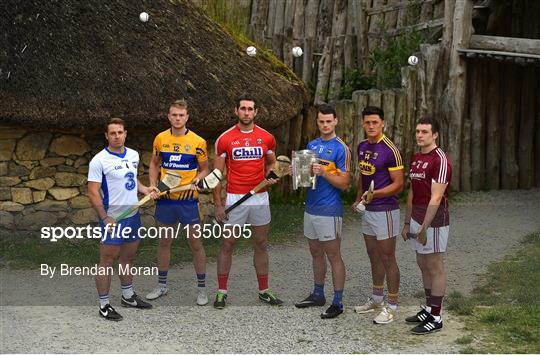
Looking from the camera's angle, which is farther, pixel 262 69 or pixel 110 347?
pixel 262 69

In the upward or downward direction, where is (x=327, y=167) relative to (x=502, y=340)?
upward

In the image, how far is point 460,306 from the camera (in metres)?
6.73

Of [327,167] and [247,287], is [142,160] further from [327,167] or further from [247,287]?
[327,167]

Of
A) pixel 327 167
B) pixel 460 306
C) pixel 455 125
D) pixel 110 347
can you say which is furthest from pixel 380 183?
pixel 455 125

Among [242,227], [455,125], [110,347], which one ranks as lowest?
[110,347]

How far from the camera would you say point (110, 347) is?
5832mm

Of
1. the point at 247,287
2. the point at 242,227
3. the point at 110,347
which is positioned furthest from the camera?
the point at 247,287

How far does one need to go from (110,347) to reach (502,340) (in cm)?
277

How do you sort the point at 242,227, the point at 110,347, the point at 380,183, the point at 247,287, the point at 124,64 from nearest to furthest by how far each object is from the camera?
1. the point at 110,347
2. the point at 380,183
3. the point at 242,227
4. the point at 247,287
5. the point at 124,64

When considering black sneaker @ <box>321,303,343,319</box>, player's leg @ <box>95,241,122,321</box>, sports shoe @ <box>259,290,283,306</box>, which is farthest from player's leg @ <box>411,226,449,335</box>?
player's leg @ <box>95,241,122,321</box>

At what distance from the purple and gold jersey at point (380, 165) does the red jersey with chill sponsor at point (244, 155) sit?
84 cm

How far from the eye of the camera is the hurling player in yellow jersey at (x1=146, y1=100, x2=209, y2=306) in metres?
6.84

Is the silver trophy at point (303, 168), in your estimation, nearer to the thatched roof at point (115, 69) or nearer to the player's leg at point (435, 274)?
the player's leg at point (435, 274)

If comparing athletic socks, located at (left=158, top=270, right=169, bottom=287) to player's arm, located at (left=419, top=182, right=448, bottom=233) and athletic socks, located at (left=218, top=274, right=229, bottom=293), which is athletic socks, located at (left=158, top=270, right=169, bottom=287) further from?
player's arm, located at (left=419, top=182, right=448, bottom=233)
